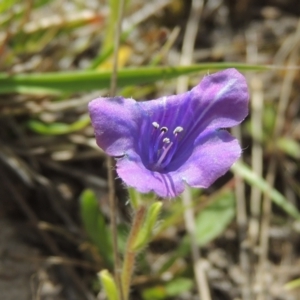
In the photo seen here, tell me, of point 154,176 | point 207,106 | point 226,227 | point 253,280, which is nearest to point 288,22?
point 226,227

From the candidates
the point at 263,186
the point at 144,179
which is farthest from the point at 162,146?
the point at 263,186

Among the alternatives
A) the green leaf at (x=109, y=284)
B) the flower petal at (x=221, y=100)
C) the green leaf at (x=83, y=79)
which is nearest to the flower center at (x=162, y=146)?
the flower petal at (x=221, y=100)

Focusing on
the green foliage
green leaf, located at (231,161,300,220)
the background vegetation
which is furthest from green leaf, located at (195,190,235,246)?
the green foliage

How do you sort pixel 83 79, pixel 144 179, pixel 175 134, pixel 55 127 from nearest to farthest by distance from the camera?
pixel 144 179 < pixel 175 134 < pixel 83 79 < pixel 55 127

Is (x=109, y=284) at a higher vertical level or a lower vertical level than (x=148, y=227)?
lower

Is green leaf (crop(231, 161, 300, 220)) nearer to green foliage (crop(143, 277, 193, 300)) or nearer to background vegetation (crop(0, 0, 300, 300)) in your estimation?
background vegetation (crop(0, 0, 300, 300))

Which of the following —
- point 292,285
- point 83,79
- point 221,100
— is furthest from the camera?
point 292,285

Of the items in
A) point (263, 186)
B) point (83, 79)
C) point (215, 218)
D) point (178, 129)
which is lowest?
point (215, 218)

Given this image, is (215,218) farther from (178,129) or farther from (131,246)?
(178,129)
